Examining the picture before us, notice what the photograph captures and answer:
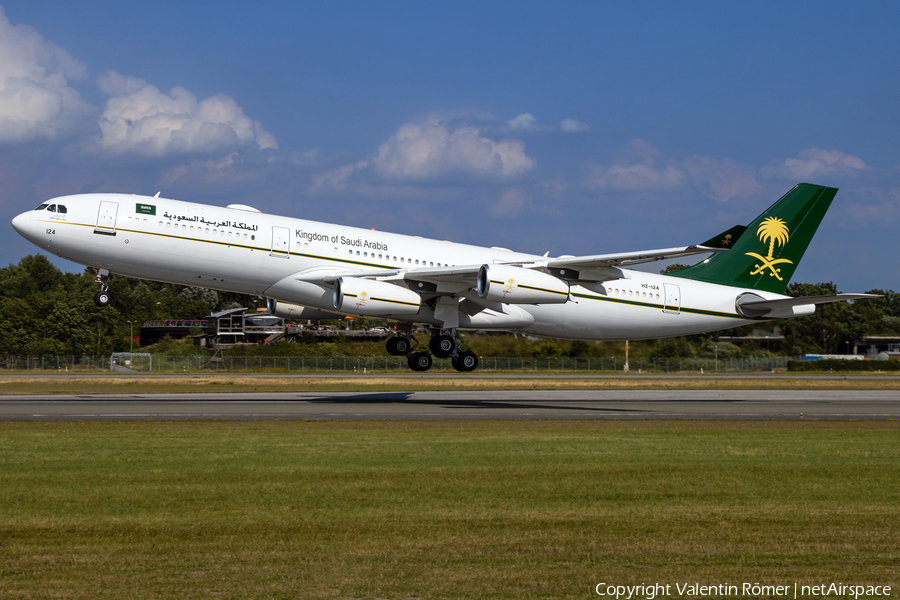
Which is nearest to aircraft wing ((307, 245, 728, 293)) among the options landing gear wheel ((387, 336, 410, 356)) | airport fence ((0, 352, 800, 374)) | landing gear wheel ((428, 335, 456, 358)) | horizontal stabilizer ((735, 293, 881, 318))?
landing gear wheel ((428, 335, 456, 358))

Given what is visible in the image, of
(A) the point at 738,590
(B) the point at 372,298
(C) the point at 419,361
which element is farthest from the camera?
(C) the point at 419,361

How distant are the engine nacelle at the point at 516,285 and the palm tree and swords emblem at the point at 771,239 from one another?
44.3 feet

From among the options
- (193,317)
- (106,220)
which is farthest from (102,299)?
(193,317)

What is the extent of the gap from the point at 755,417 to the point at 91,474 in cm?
2657

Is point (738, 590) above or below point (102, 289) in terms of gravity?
below

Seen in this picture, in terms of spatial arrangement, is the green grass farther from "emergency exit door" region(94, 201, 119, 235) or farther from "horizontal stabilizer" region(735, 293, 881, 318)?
"horizontal stabilizer" region(735, 293, 881, 318)

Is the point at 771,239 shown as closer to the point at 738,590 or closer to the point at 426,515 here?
the point at 426,515

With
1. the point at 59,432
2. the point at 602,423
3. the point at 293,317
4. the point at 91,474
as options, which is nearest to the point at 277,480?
the point at 91,474

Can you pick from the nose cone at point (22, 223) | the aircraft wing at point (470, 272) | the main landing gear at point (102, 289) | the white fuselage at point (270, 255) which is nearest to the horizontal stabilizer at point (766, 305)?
the white fuselage at point (270, 255)

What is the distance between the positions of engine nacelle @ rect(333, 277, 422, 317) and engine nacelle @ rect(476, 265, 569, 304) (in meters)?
3.19

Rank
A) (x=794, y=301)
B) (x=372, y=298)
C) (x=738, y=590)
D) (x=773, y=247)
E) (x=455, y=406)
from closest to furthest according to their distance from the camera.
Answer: (x=738, y=590) < (x=372, y=298) < (x=455, y=406) < (x=794, y=301) < (x=773, y=247)

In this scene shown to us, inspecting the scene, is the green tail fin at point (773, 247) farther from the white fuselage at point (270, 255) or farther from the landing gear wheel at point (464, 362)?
the landing gear wheel at point (464, 362)

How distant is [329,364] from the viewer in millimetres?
85188

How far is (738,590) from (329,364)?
76210 mm
